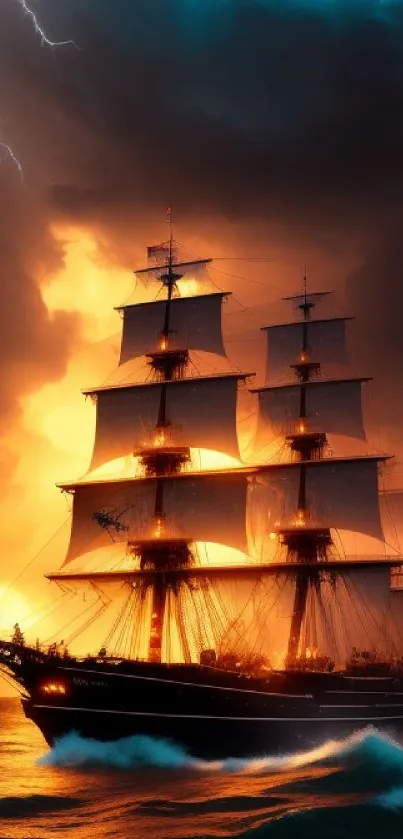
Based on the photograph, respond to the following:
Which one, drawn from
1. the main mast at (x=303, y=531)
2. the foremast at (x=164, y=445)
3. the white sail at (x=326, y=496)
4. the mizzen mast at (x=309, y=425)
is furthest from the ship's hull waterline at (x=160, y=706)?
the white sail at (x=326, y=496)

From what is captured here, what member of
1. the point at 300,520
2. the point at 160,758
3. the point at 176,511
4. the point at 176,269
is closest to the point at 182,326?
the point at 176,269

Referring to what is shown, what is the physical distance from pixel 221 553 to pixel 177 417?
28.5ft

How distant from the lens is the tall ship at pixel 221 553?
4150cm

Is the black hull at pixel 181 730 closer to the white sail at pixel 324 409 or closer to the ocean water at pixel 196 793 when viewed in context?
the ocean water at pixel 196 793

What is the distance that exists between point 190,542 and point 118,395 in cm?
1118

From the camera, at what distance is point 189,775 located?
38.2 meters

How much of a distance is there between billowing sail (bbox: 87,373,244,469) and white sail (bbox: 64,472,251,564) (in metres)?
2.44

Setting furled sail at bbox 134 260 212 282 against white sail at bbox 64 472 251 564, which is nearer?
white sail at bbox 64 472 251 564

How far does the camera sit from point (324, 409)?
211 ft

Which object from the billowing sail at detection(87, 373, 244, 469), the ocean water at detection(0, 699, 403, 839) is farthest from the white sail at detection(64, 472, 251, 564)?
the ocean water at detection(0, 699, 403, 839)

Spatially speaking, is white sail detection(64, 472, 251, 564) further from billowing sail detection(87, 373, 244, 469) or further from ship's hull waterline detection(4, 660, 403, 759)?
ship's hull waterline detection(4, 660, 403, 759)

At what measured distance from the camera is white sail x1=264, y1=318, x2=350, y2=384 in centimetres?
6656

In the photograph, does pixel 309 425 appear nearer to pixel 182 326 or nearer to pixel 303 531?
pixel 303 531

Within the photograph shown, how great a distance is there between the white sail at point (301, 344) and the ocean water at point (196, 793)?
28.0m
